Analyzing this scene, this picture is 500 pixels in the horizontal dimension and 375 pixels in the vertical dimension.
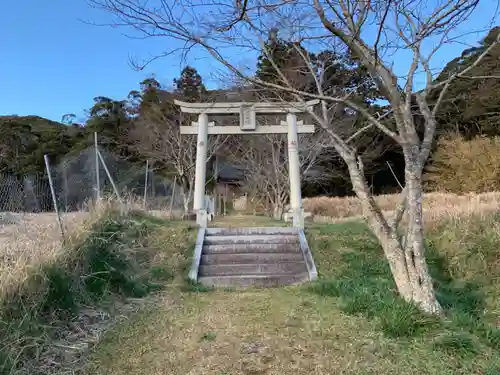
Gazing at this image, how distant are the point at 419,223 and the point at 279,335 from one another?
159 cm

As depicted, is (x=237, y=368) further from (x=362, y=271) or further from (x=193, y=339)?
(x=362, y=271)

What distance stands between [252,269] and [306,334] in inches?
119

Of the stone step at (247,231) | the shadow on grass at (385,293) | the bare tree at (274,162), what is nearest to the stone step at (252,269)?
the shadow on grass at (385,293)

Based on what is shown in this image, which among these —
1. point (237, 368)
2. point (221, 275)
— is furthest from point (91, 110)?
point (237, 368)

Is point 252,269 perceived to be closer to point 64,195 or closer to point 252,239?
point 252,239

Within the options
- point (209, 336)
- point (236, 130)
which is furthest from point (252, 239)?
point (236, 130)

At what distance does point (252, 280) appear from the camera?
6.07 m

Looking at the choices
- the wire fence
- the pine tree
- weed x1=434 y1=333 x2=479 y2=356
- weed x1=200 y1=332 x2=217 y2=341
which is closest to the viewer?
weed x1=434 y1=333 x2=479 y2=356

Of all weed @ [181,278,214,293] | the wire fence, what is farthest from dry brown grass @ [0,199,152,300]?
weed @ [181,278,214,293]

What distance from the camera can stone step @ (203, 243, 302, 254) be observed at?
7.08m

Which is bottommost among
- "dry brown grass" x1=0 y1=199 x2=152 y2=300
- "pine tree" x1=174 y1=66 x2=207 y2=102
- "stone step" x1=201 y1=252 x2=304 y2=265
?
"stone step" x1=201 y1=252 x2=304 y2=265

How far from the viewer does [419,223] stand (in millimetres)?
3818

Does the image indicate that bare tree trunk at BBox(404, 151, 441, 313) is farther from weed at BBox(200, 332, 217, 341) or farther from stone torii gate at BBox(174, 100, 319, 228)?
stone torii gate at BBox(174, 100, 319, 228)

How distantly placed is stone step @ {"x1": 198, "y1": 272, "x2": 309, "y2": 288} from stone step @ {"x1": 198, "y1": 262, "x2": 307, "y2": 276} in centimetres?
16
